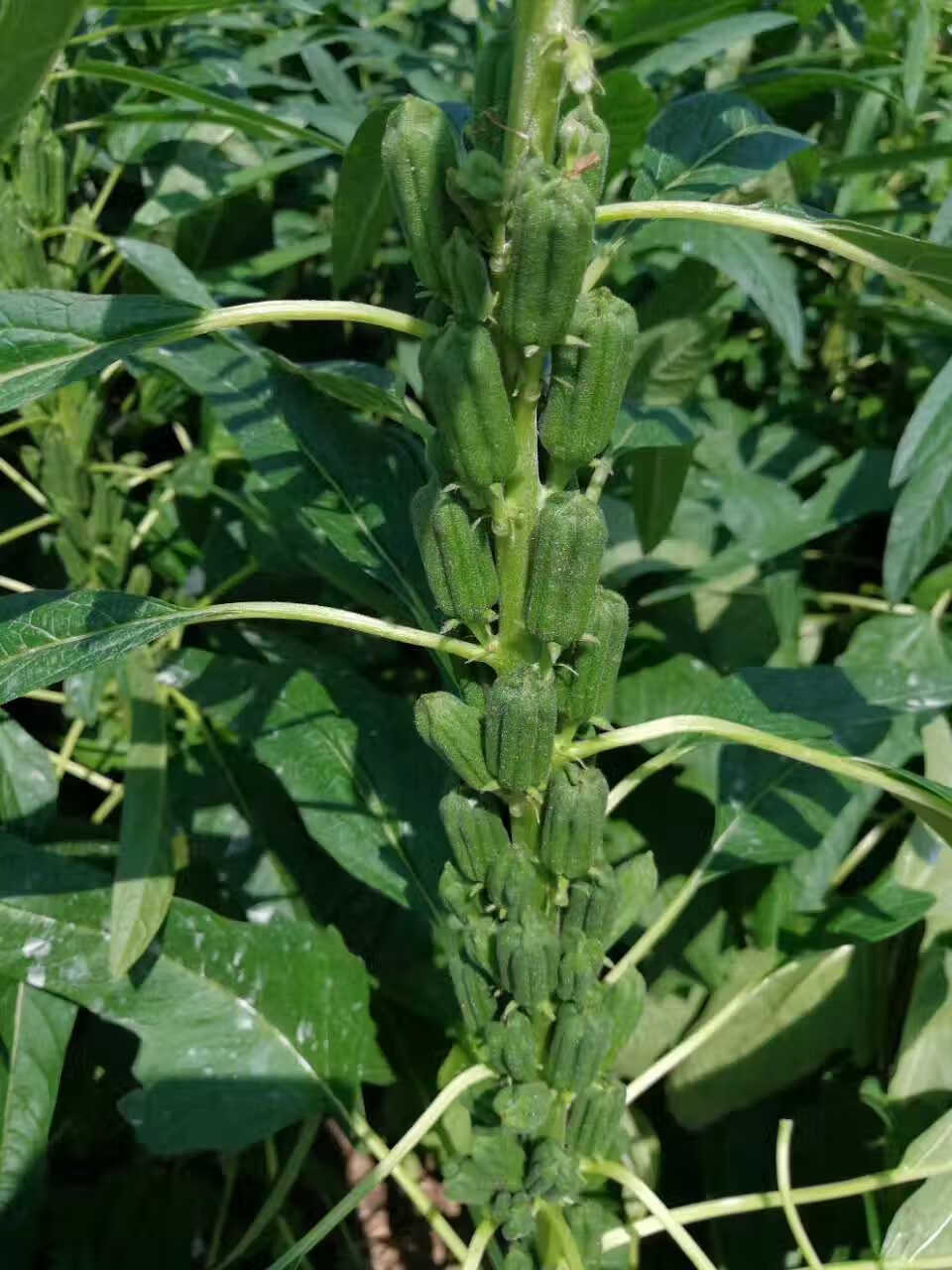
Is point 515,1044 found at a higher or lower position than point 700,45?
lower

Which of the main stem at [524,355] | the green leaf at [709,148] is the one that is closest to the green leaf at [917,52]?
the green leaf at [709,148]

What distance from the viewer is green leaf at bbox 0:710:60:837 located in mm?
1270

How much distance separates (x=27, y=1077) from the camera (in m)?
1.10

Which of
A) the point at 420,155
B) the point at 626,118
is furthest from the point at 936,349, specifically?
the point at 420,155

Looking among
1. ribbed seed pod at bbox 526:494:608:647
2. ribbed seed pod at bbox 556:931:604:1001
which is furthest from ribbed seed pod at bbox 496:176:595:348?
ribbed seed pod at bbox 556:931:604:1001

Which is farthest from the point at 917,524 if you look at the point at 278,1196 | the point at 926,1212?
the point at 278,1196

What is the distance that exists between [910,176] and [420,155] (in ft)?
4.37

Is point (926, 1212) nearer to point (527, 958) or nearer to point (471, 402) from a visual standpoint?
point (527, 958)

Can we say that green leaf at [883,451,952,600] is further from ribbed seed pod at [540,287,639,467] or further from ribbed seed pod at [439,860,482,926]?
ribbed seed pod at [439,860,482,926]

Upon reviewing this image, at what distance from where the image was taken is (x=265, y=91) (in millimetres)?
1749

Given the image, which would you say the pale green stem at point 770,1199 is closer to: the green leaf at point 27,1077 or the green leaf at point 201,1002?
the green leaf at point 201,1002

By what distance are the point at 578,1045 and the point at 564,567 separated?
0.39m

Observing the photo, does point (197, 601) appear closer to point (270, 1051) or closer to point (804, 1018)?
point (270, 1051)

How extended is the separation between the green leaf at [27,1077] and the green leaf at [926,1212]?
0.75 meters
